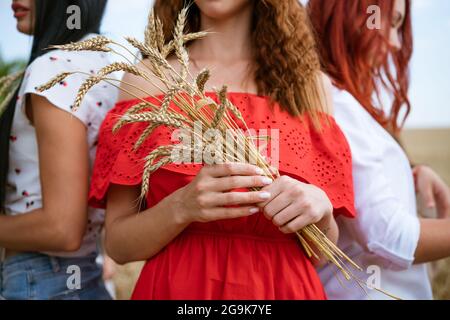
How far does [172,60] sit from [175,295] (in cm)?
86

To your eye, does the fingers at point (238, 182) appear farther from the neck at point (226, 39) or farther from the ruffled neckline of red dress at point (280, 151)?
the neck at point (226, 39)

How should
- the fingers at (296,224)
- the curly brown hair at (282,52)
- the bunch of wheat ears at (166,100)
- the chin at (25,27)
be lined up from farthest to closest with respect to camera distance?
the chin at (25,27), the curly brown hair at (282,52), the fingers at (296,224), the bunch of wheat ears at (166,100)

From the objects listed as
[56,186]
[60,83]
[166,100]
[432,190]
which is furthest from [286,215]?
[432,190]

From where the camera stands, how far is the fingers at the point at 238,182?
1.51 meters

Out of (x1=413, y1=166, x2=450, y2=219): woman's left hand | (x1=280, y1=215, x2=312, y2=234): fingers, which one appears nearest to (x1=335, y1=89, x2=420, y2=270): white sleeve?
(x1=413, y1=166, x2=450, y2=219): woman's left hand

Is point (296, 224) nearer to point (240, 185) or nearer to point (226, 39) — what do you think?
point (240, 185)

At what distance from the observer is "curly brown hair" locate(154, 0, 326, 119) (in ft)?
6.51

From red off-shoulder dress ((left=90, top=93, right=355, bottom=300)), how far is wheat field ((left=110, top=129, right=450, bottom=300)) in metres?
1.80

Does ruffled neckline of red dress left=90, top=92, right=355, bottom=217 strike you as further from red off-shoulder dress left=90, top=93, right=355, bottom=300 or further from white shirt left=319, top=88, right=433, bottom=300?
white shirt left=319, top=88, right=433, bottom=300

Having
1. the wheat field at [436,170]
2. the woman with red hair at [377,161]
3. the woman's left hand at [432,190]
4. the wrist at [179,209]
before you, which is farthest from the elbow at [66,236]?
the wheat field at [436,170]

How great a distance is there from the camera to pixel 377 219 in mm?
2092

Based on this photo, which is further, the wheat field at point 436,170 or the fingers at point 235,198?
the wheat field at point 436,170

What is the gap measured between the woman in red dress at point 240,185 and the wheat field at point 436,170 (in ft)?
5.66
